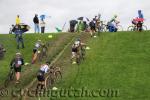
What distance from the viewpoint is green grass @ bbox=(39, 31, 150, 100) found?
3828 cm

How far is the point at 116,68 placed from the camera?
43.7 m

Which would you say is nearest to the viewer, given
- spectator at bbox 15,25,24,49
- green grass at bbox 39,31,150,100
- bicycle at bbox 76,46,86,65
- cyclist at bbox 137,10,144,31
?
green grass at bbox 39,31,150,100

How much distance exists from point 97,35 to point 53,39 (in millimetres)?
4989

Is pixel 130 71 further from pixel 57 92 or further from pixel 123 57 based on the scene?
pixel 57 92

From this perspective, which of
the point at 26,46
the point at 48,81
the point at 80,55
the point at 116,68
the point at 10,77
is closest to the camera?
the point at 48,81

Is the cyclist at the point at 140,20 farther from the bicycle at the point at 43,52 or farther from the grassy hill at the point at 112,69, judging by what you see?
the bicycle at the point at 43,52

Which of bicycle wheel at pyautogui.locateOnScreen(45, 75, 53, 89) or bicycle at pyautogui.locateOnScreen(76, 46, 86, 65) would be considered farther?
bicycle at pyautogui.locateOnScreen(76, 46, 86, 65)

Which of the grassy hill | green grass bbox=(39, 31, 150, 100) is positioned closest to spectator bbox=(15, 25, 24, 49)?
the grassy hill

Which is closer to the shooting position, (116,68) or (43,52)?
(116,68)

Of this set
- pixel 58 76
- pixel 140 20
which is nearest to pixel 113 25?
pixel 140 20

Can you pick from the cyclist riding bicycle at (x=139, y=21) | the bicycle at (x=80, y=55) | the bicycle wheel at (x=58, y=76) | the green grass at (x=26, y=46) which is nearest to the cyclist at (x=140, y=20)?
the cyclist riding bicycle at (x=139, y=21)

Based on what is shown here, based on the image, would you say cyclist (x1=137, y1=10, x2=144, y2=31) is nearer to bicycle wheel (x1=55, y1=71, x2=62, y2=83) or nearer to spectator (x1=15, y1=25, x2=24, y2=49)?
spectator (x1=15, y1=25, x2=24, y2=49)

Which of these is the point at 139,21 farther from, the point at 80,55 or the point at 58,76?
the point at 58,76

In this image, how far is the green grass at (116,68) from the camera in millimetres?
38281
